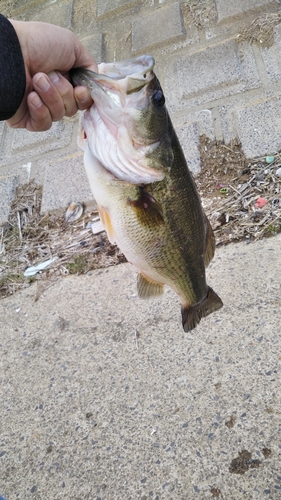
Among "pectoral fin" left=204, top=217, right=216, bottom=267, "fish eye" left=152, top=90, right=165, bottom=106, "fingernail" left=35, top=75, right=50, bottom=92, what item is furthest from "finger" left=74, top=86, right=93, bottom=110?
"pectoral fin" left=204, top=217, right=216, bottom=267

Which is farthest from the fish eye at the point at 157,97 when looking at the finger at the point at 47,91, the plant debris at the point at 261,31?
the plant debris at the point at 261,31

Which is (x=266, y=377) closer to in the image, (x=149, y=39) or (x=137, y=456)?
(x=137, y=456)

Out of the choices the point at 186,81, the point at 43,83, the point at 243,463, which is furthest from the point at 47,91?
the point at 186,81

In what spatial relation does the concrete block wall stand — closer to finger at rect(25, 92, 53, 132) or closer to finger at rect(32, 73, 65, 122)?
finger at rect(25, 92, 53, 132)

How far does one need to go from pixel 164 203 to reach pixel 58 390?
1320 mm

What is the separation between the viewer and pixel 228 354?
2.28m

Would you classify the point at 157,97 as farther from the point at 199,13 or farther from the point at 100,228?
the point at 199,13

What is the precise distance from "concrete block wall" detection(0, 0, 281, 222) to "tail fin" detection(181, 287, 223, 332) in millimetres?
1684

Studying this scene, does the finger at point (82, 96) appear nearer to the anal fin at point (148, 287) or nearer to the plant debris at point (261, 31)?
the anal fin at point (148, 287)

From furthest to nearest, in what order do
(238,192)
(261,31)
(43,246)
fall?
1. (261,31)
2. (43,246)
3. (238,192)

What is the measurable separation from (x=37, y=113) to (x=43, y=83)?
150 mm

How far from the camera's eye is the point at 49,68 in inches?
67.3

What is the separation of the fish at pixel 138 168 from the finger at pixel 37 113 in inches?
6.1

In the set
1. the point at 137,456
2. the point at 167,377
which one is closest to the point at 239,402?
the point at 167,377
